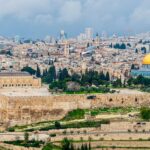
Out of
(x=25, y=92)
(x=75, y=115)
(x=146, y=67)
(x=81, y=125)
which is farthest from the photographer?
(x=146, y=67)

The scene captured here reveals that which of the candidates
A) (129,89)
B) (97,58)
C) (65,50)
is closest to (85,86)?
(129,89)

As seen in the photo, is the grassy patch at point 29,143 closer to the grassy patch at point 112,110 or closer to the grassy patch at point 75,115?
the grassy patch at point 75,115

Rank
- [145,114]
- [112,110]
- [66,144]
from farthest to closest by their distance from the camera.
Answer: [112,110] → [145,114] → [66,144]

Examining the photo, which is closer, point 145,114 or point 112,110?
point 145,114

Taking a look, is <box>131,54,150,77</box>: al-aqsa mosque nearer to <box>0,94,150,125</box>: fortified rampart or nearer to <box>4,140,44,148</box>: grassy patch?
<box>0,94,150,125</box>: fortified rampart

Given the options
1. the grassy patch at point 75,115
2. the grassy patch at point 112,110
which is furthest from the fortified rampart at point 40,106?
the grassy patch at point 112,110

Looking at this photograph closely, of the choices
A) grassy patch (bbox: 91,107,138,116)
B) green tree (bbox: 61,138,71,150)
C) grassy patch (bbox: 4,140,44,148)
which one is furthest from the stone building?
green tree (bbox: 61,138,71,150)

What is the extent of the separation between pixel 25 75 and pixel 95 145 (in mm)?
24053

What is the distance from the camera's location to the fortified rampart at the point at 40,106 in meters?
45.0

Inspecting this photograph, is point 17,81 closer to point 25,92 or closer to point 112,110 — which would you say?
point 25,92

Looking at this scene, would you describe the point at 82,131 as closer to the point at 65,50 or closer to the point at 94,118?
the point at 94,118

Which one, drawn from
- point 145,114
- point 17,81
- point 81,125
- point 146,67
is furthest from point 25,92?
point 146,67

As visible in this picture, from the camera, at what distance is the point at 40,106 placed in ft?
149

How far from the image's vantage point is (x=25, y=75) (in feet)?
191
